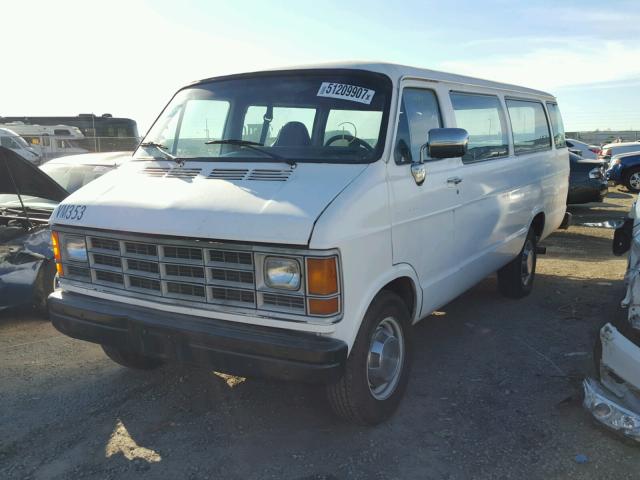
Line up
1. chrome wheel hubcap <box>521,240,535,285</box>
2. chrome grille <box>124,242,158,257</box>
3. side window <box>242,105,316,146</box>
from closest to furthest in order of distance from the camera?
chrome grille <box>124,242,158,257</box>
side window <box>242,105,316,146</box>
chrome wheel hubcap <box>521,240,535,285</box>

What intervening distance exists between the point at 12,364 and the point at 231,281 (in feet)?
8.43

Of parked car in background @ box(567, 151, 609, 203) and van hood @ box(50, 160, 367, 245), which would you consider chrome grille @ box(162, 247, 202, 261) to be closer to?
van hood @ box(50, 160, 367, 245)

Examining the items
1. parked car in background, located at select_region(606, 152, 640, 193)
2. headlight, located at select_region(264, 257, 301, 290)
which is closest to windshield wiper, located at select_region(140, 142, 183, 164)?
headlight, located at select_region(264, 257, 301, 290)

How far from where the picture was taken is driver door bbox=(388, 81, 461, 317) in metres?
3.50

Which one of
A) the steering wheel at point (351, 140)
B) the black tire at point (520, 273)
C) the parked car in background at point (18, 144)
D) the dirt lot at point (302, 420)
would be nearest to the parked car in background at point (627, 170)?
the black tire at point (520, 273)

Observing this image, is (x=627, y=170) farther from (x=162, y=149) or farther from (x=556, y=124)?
(x=162, y=149)

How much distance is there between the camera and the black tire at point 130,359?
4.12 metres

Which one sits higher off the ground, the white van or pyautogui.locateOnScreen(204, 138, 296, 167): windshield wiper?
pyautogui.locateOnScreen(204, 138, 296, 167): windshield wiper

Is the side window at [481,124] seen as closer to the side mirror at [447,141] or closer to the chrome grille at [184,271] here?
the side mirror at [447,141]

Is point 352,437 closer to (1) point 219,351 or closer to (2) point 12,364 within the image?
(1) point 219,351

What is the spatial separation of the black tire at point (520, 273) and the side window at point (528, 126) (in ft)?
3.19

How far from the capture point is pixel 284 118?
3873 millimetres

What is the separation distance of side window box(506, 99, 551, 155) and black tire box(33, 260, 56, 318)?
179 inches

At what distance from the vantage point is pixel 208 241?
299cm
